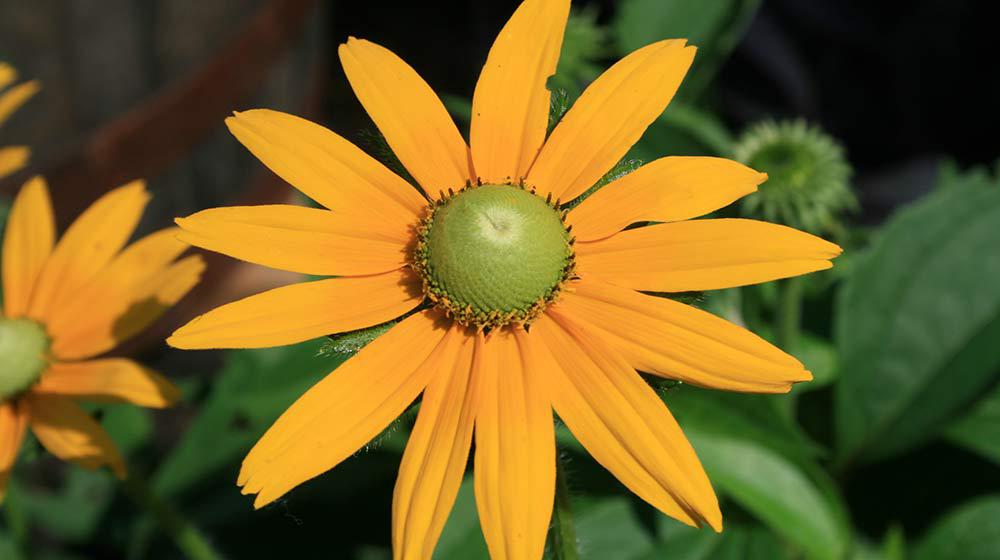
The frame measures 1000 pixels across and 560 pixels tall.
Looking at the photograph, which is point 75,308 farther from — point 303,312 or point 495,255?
point 495,255

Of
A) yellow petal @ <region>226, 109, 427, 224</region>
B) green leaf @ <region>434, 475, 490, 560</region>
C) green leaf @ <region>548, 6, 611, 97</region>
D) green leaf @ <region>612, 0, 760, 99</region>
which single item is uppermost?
green leaf @ <region>548, 6, 611, 97</region>

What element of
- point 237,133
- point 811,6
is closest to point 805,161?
point 237,133

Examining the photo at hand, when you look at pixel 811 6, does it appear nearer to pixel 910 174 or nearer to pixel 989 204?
pixel 910 174

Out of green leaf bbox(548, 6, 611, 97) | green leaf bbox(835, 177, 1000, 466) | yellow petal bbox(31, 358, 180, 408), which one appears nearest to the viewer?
yellow petal bbox(31, 358, 180, 408)

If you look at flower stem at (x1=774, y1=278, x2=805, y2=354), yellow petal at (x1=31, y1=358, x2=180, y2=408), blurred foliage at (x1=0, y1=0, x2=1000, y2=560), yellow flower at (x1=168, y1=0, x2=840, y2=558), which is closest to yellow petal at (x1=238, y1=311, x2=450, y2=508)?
yellow flower at (x1=168, y1=0, x2=840, y2=558)

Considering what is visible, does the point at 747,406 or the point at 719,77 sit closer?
the point at 747,406

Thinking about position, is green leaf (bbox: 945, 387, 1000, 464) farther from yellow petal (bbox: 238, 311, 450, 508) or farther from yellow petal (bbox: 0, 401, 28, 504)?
yellow petal (bbox: 0, 401, 28, 504)
